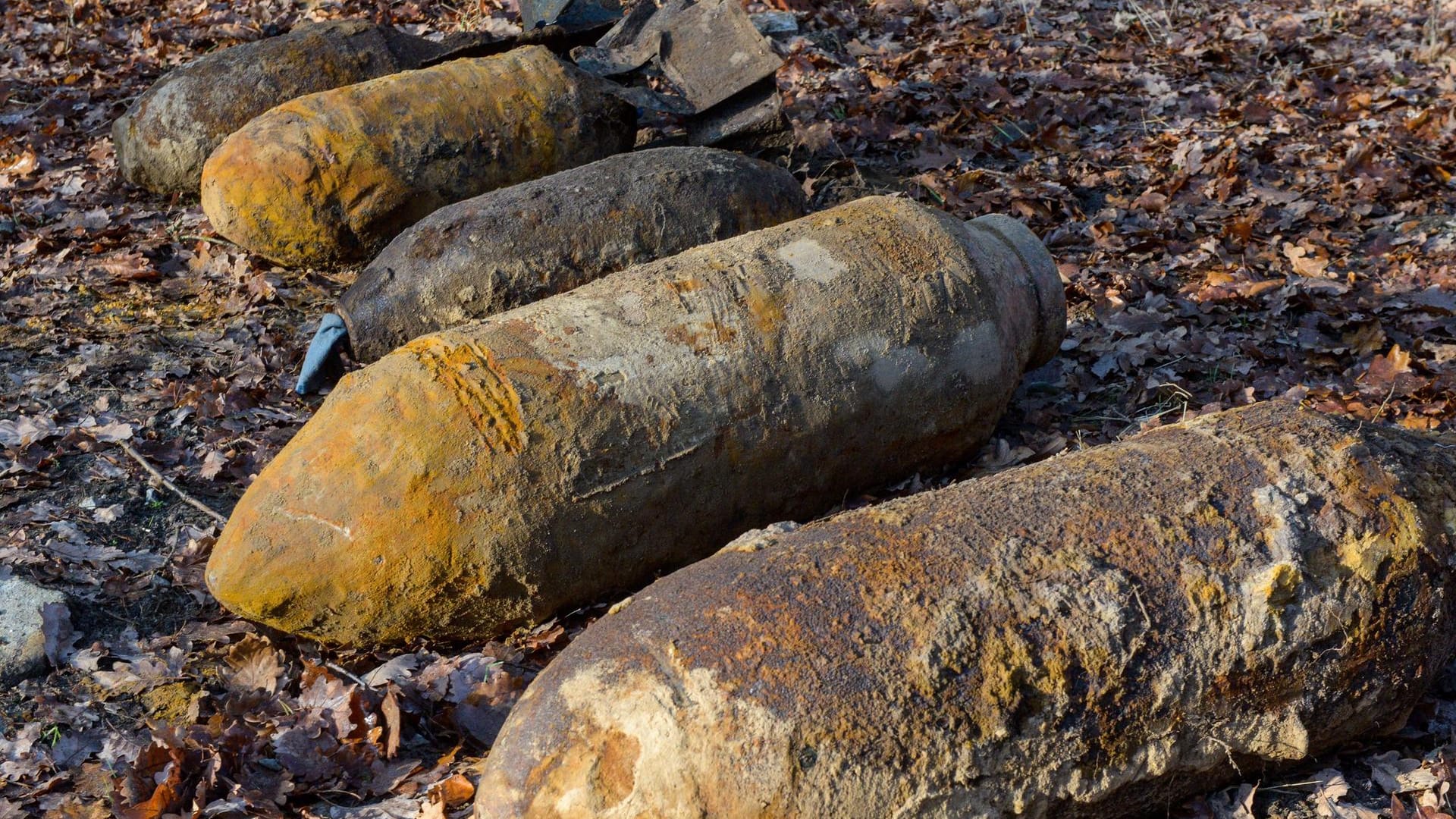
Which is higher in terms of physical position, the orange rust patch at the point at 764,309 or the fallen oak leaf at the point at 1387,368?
the orange rust patch at the point at 764,309

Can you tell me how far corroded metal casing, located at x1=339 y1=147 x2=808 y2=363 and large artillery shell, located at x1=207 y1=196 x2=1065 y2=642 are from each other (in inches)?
43.4

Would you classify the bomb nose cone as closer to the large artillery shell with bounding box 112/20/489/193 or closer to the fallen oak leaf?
the fallen oak leaf

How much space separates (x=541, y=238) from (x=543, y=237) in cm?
1

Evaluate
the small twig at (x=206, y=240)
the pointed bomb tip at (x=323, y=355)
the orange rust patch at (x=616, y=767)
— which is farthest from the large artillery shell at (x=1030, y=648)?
the small twig at (x=206, y=240)

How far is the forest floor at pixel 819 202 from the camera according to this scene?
11.0 ft

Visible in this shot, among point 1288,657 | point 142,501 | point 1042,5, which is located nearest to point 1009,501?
point 1288,657

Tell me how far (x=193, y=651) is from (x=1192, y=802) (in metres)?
3.02

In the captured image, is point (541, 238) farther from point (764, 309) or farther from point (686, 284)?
point (764, 309)

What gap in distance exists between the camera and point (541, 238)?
5250mm

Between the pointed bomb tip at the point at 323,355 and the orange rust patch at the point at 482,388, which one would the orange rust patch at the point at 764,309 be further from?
the pointed bomb tip at the point at 323,355

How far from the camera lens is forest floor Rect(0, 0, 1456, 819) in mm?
3365

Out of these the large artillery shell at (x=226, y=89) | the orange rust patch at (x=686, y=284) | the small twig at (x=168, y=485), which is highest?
the large artillery shell at (x=226, y=89)

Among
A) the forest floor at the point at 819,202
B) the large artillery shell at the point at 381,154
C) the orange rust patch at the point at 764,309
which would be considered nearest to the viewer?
the forest floor at the point at 819,202

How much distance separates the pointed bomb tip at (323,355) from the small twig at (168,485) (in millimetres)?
716
